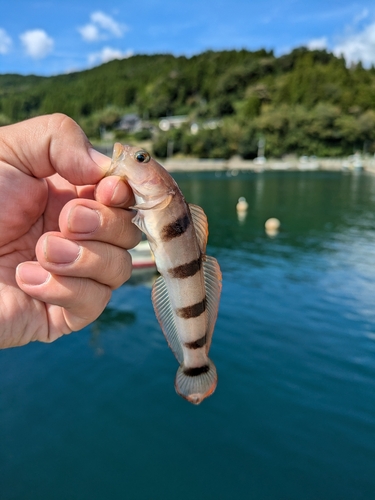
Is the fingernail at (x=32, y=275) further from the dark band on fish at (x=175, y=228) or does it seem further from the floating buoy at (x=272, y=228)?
the floating buoy at (x=272, y=228)

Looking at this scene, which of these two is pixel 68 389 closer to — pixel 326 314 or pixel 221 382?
pixel 221 382

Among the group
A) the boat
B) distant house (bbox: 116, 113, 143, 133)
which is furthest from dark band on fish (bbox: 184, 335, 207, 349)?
distant house (bbox: 116, 113, 143, 133)

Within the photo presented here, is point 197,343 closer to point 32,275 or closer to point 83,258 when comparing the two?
point 83,258

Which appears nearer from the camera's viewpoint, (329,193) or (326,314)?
(326,314)

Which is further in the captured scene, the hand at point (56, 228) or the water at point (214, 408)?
the water at point (214, 408)

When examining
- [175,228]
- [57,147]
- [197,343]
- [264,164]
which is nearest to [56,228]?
[57,147]

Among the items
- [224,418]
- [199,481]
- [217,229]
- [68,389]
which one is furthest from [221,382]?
[217,229]

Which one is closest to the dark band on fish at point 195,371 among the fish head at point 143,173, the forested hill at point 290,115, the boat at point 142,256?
the fish head at point 143,173
